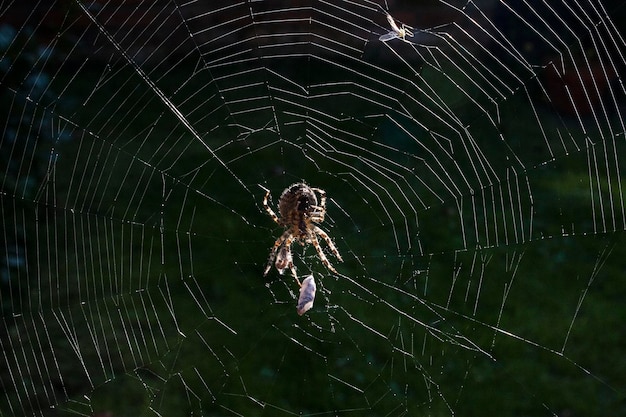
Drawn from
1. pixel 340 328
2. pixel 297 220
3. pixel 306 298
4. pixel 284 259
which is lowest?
pixel 340 328

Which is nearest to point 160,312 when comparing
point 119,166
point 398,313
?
point 398,313

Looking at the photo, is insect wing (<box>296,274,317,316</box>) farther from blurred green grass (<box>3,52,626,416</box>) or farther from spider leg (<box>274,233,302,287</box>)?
blurred green grass (<box>3,52,626,416</box>)

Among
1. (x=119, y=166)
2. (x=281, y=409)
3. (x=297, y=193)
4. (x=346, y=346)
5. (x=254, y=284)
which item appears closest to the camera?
(x=297, y=193)

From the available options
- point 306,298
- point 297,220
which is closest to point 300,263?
point 297,220

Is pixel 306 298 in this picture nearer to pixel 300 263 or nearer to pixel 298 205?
pixel 298 205

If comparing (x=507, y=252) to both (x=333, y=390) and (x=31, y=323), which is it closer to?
(x=333, y=390)

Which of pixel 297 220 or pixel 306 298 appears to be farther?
pixel 297 220

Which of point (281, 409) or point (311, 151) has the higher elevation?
point (311, 151)

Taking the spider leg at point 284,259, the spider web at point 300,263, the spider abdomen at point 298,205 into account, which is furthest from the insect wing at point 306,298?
the spider web at point 300,263
